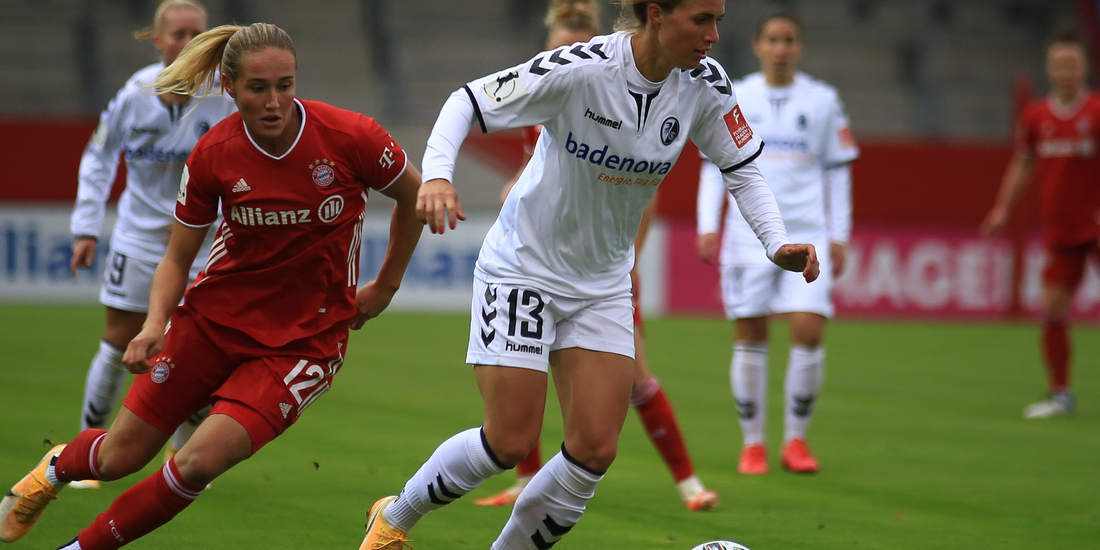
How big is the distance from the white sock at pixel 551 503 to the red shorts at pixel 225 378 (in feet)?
2.62

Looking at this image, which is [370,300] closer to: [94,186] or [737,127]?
[737,127]

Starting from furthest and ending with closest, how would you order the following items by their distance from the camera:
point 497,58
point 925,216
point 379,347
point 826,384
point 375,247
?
point 497,58
point 925,216
point 375,247
point 379,347
point 826,384

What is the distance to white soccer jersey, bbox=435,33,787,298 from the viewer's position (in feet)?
12.3

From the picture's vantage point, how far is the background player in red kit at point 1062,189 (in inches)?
355

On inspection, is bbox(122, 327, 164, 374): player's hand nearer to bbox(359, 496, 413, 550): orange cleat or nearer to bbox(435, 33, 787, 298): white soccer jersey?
bbox(359, 496, 413, 550): orange cleat

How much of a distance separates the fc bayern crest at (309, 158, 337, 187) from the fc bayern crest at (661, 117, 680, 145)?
1089 millimetres

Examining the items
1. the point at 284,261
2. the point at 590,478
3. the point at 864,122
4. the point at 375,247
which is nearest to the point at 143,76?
the point at 284,261

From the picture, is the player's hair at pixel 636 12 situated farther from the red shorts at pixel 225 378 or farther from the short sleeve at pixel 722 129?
the red shorts at pixel 225 378

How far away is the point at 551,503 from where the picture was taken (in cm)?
384

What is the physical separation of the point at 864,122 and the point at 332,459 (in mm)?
14675

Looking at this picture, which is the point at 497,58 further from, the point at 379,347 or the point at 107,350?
the point at 107,350

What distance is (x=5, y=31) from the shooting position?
1742 cm

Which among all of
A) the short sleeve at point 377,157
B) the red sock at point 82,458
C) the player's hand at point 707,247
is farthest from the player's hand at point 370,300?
the player's hand at point 707,247

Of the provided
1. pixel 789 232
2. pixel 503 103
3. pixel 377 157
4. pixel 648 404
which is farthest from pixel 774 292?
pixel 503 103
